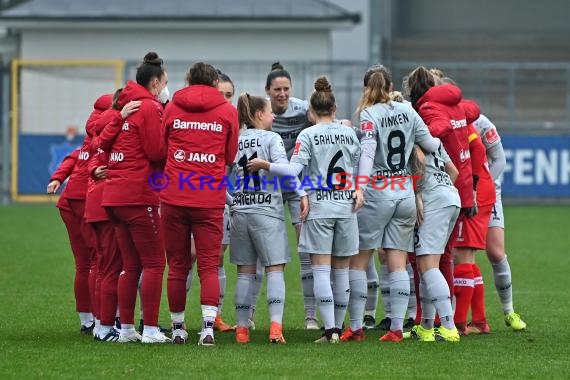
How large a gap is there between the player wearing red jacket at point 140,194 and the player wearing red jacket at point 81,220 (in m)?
0.65

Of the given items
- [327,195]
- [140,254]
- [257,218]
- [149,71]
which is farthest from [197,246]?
[149,71]

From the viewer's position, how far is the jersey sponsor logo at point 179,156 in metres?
9.08

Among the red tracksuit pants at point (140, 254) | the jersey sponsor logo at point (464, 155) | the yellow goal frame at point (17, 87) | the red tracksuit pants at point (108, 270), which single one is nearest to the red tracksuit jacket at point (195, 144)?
the red tracksuit pants at point (140, 254)

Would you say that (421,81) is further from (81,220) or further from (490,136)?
(81,220)

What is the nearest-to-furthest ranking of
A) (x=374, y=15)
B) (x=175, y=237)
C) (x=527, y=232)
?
(x=175, y=237) < (x=527, y=232) < (x=374, y=15)

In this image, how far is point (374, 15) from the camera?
32562mm

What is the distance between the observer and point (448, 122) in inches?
383

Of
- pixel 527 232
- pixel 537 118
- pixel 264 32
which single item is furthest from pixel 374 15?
pixel 527 232

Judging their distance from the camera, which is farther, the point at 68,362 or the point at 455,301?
the point at 455,301

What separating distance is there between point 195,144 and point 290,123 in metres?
2.08

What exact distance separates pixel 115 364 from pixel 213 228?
1400mm

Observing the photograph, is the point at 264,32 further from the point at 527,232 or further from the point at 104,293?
the point at 104,293

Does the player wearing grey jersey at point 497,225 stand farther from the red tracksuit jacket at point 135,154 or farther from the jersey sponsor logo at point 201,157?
the red tracksuit jacket at point 135,154

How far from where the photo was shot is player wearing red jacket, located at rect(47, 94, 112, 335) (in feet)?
33.0
